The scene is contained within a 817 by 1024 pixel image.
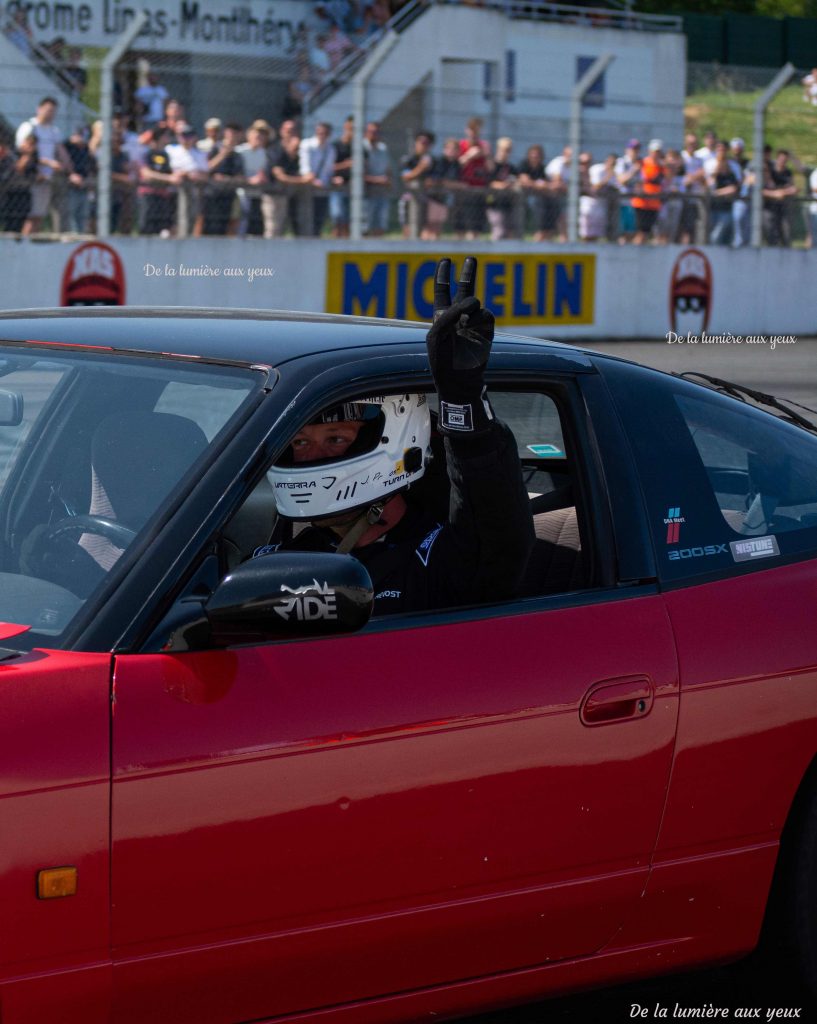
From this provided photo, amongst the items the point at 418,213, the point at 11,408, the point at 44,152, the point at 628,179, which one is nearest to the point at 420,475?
the point at 11,408

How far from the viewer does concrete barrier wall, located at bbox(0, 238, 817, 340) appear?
651 inches

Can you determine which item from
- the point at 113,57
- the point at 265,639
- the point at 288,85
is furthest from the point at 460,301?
the point at 288,85

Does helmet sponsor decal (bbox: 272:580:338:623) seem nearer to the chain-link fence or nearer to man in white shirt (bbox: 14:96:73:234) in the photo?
the chain-link fence

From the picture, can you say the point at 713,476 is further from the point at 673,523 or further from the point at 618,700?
the point at 618,700

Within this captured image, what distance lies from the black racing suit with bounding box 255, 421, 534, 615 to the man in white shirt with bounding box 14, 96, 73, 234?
13.0 meters

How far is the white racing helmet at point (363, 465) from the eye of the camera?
120 inches

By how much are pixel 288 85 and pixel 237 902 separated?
53.0ft

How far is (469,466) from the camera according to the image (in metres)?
2.96

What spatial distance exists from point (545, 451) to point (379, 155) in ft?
A: 46.1

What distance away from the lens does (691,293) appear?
2181cm

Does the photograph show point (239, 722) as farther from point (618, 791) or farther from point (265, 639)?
point (618, 791)

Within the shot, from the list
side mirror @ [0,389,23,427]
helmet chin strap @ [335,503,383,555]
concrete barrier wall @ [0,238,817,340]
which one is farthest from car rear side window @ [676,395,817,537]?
concrete barrier wall @ [0,238,817,340]

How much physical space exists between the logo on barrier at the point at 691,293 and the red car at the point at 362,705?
18.3 meters

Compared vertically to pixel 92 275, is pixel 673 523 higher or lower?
lower
